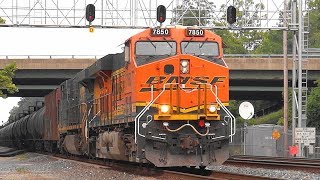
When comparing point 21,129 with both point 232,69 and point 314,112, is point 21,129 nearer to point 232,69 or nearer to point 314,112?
point 232,69

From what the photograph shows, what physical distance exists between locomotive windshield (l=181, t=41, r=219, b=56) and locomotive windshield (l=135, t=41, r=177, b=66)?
31 cm

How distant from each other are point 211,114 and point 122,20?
1575cm

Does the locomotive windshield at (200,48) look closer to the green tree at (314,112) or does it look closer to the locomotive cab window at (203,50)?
the locomotive cab window at (203,50)

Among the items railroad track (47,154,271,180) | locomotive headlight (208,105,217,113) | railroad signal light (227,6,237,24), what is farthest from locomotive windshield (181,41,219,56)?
railroad signal light (227,6,237,24)

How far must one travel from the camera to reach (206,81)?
1791cm

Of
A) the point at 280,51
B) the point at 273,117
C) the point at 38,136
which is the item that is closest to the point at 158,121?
the point at 38,136

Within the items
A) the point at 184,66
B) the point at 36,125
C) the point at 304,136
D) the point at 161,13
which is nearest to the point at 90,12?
the point at 161,13

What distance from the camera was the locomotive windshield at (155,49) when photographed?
59.6 ft

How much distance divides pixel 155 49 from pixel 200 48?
126cm

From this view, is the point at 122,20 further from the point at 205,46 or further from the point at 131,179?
the point at 131,179

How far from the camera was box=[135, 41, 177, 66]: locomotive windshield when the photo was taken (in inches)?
715

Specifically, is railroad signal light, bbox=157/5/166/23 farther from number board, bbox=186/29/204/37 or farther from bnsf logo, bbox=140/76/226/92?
bnsf logo, bbox=140/76/226/92

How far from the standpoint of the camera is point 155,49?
1827cm

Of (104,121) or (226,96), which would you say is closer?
(226,96)
